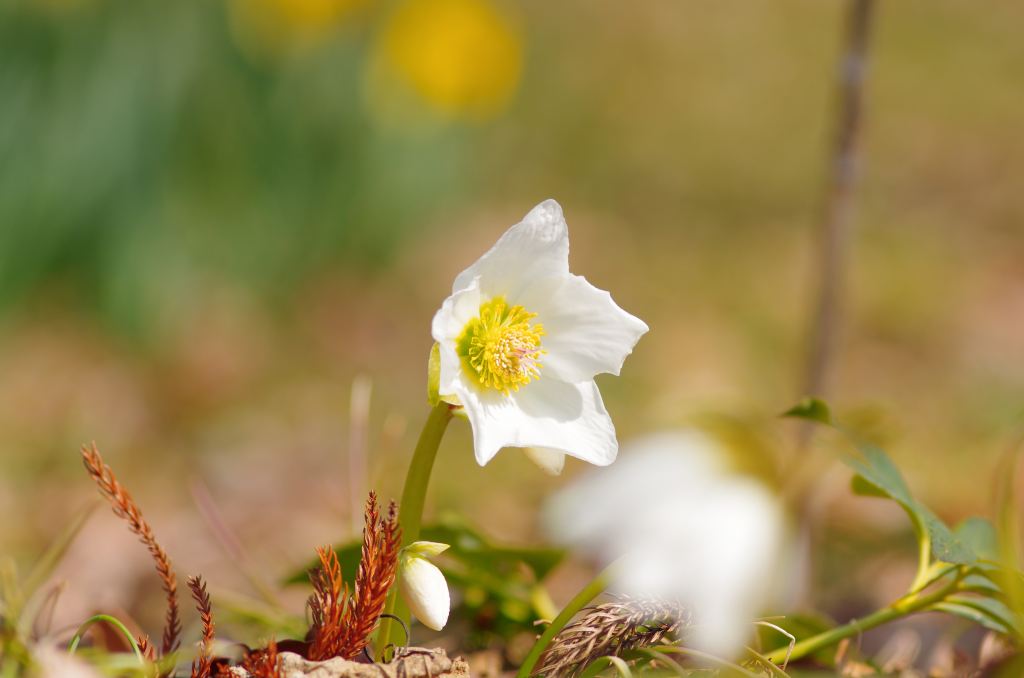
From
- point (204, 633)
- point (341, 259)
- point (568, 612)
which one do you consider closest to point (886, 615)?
point (568, 612)

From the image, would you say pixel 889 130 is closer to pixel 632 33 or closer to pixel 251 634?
pixel 632 33

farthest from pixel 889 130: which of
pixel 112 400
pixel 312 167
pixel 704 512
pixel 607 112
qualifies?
pixel 704 512

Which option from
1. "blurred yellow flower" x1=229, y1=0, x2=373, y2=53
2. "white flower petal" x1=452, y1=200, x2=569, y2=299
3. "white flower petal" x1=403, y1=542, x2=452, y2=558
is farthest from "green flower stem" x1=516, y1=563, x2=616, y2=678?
"blurred yellow flower" x1=229, y1=0, x2=373, y2=53

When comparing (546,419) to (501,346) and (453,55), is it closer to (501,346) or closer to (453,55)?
(501,346)

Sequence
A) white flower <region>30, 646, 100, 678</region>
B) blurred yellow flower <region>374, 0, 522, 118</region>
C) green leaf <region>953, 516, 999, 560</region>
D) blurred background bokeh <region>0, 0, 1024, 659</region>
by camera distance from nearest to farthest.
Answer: white flower <region>30, 646, 100, 678</region>, green leaf <region>953, 516, 999, 560</region>, blurred background bokeh <region>0, 0, 1024, 659</region>, blurred yellow flower <region>374, 0, 522, 118</region>

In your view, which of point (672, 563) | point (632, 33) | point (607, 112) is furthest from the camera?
point (632, 33)

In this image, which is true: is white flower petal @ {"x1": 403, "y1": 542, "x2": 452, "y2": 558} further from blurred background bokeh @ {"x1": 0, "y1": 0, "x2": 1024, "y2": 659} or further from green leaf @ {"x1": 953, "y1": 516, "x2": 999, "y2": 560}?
blurred background bokeh @ {"x1": 0, "y1": 0, "x2": 1024, "y2": 659}
